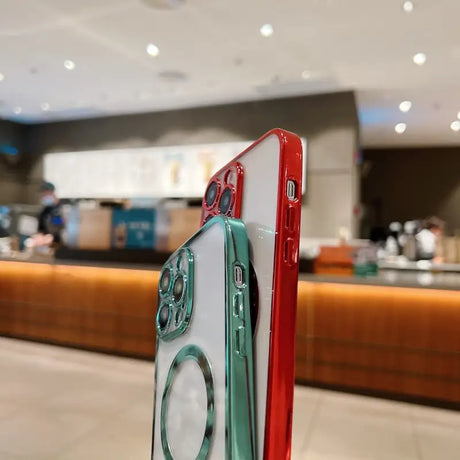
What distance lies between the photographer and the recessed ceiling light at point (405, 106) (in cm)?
723

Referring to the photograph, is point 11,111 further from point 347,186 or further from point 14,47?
point 347,186

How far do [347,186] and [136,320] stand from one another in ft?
12.3

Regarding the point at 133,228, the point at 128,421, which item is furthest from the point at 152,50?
the point at 128,421

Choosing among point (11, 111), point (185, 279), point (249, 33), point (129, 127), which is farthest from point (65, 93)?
point (185, 279)

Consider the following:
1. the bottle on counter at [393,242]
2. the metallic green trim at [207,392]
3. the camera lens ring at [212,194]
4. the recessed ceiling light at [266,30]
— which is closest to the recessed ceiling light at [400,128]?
the bottle on counter at [393,242]

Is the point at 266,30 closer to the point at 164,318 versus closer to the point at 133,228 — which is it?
the point at 133,228

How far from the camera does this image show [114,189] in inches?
324

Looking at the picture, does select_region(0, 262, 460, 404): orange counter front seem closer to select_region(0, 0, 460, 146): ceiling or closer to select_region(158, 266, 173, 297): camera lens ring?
select_region(158, 266, 173, 297): camera lens ring

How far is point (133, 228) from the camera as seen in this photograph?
13.3ft

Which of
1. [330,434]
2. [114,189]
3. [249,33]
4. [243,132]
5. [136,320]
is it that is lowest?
[330,434]

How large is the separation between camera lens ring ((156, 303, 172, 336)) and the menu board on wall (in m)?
5.73

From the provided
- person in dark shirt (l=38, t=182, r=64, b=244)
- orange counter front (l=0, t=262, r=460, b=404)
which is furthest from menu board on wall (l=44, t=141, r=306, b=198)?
orange counter front (l=0, t=262, r=460, b=404)

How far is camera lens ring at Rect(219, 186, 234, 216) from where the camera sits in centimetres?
147

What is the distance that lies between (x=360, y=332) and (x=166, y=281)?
86.6 inches
